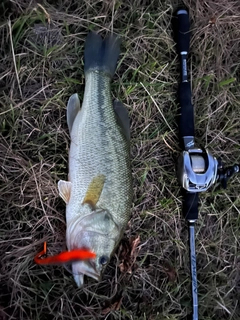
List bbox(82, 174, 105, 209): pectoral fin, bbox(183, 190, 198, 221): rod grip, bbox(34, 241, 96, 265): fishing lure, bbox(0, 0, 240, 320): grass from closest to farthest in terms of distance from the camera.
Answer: bbox(34, 241, 96, 265): fishing lure → bbox(82, 174, 105, 209): pectoral fin → bbox(0, 0, 240, 320): grass → bbox(183, 190, 198, 221): rod grip

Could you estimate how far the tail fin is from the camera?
269 cm

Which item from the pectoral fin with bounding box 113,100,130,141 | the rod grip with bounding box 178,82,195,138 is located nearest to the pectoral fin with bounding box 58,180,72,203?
the pectoral fin with bounding box 113,100,130,141

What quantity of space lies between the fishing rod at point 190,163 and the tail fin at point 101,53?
485mm

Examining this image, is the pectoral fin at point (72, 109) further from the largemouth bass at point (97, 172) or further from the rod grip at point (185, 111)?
the rod grip at point (185, 111)

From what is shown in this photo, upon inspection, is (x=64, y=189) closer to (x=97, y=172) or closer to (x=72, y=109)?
(x=97, y=172)

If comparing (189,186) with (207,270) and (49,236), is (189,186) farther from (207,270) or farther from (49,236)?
(49,236)

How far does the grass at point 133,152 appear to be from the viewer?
8.64 feet

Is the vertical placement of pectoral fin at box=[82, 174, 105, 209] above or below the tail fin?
below

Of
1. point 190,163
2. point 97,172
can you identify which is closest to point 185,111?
point 190,163

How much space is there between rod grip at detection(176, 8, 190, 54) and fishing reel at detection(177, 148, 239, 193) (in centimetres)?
73

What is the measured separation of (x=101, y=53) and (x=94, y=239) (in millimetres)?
1164

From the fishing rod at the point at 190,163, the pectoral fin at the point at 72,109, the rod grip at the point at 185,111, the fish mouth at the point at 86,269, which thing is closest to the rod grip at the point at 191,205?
the fishing rod at the point at 190,163

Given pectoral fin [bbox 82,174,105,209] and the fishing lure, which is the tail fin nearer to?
pectoral fin [bbox 82,174,105,209]

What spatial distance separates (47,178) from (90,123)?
1.49 ft
